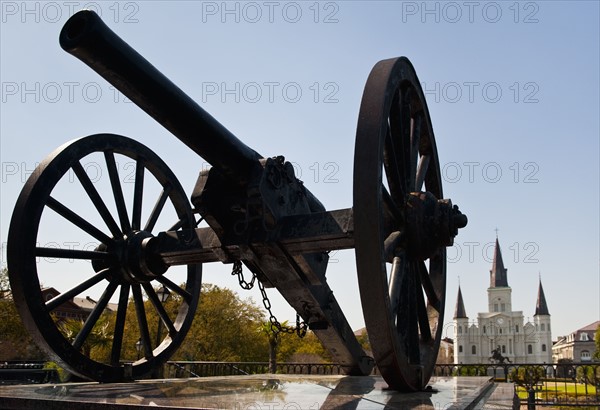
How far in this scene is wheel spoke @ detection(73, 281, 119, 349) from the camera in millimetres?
5809

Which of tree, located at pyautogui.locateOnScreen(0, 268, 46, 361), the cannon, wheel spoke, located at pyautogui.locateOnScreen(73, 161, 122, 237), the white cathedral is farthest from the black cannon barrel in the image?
the white cathedral

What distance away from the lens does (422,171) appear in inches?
245

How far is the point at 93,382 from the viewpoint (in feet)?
18.9

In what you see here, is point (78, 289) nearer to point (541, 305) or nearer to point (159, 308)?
point (159, 308)

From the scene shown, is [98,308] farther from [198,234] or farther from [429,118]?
[429,118]

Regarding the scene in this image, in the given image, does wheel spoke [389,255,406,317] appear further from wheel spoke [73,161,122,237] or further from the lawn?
the lawn

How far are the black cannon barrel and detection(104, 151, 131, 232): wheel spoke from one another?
186 centimetres

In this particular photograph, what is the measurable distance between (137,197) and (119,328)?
4.79 feet

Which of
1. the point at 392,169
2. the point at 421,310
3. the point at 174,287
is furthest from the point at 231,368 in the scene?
the point at 392,169

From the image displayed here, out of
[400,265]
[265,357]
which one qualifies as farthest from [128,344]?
[400,265]

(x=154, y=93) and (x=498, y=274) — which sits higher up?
(x=498, y=274)

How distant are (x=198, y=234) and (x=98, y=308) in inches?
54.8

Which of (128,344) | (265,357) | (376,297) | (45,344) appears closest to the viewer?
(376,297)

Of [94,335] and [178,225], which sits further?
[94,335]
